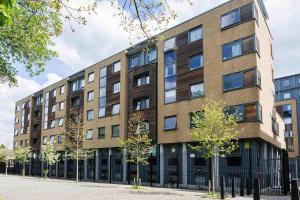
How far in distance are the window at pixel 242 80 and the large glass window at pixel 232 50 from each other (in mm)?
1694

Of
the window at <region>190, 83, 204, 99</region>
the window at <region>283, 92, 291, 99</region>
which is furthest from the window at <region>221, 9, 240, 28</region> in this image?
the window at <region>283, 92, 291, 99</region>

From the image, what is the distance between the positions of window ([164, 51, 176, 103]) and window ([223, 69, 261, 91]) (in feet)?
21.4

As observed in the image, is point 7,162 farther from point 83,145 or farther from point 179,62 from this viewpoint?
point 179,62

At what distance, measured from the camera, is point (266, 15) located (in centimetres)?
3719

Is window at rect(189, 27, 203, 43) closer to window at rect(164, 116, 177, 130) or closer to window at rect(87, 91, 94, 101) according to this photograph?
window at rect(164, 116, 177, 130)

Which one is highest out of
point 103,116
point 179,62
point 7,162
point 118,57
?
point 118,57

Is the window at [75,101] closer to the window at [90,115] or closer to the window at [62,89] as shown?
the window at [62,89]

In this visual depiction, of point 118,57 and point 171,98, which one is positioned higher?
point 118,57

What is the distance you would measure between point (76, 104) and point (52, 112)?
9.54 m

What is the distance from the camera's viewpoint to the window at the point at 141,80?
41225mm

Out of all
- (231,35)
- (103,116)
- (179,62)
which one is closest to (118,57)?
(103,116)

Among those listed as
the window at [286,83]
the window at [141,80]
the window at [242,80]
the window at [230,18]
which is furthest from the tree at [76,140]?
the window at [286,83]

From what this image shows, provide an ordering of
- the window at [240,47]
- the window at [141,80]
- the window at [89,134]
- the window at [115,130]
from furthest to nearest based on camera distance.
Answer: the window at [89,134], the window at [115,130], the window at [141,80], the window at [240,47]

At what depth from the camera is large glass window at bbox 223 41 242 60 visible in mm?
31059
